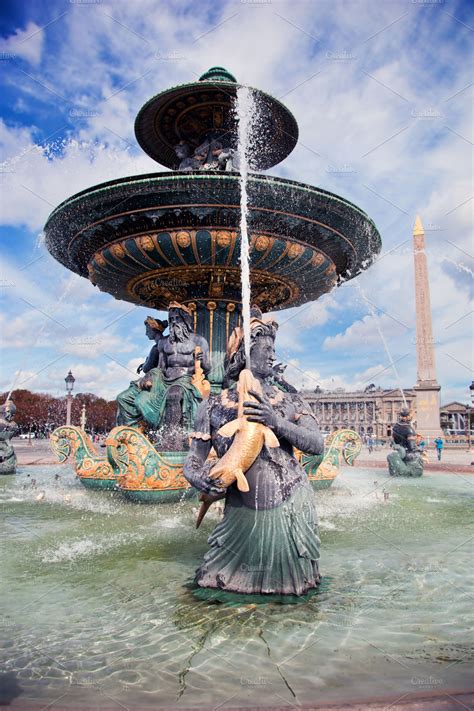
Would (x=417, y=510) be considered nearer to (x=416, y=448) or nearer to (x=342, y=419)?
(x=416, y=448)

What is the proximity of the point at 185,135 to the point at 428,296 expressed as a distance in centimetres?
3076

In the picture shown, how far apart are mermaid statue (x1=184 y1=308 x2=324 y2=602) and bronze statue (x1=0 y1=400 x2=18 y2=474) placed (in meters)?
9.42

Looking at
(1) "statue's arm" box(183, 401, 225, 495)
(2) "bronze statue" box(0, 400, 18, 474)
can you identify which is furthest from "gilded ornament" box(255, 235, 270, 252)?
(2) "bronze statue" box(0, 400, 18, 474)

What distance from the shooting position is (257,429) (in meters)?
3.46

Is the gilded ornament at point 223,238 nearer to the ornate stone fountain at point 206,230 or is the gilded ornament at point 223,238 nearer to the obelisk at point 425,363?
the ornate stone fountain at point 206,230

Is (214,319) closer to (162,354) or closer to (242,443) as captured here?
(162,354)

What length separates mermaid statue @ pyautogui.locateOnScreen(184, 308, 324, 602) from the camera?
3426 millimetres

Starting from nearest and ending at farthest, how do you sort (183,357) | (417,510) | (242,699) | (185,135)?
(242,699)
(417,510)
(183,357)
(185,135)

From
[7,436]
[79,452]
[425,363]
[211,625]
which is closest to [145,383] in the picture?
[79,452]

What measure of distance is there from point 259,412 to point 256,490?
0.57m

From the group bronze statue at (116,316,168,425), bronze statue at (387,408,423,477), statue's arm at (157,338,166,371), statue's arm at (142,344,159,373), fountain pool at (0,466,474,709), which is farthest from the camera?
bronze statue at (387,408,423,477)

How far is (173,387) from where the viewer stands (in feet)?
26.8

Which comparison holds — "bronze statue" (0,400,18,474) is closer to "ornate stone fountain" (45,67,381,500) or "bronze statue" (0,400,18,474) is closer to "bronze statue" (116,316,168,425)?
"ornate stone fountain" (45,67,381,500)

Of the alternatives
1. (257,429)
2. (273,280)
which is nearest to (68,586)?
(257,429)
